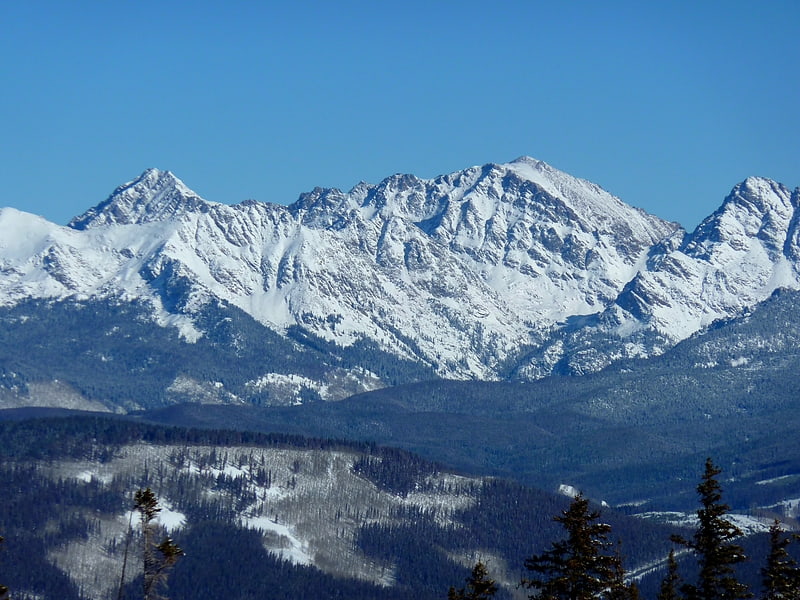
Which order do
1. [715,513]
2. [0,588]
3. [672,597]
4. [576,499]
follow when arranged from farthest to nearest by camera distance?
[672,597] → [715,513] → [576,499] → [0,588]

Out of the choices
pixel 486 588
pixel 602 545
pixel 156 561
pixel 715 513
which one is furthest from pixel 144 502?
pixel 715 513

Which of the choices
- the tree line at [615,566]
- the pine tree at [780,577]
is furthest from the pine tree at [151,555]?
the pine tree at [780,577]

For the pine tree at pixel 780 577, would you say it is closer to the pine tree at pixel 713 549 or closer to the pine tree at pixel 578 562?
the pine tree at pixel 713 549

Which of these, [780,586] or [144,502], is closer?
[144,502]

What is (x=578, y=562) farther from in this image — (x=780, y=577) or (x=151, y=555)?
(x=151, y=555)

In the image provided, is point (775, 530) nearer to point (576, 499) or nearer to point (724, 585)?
point (724, 585)

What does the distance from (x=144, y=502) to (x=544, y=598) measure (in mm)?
19473

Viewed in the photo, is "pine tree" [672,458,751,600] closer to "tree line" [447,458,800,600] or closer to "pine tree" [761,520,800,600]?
"tree line" [447,458,800,600]

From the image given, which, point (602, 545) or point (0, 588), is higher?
point (602, 545)

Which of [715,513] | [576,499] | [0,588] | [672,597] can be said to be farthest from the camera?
[672,597]

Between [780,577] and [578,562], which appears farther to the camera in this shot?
[780,577]

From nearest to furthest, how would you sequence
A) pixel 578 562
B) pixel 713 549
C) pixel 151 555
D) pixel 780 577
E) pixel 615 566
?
pixel 578 562
pixel 151 555
pixel 615 566
pixel 713 549
pixel 780 577

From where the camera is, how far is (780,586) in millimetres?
84250

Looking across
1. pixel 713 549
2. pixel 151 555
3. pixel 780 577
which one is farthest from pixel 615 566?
pixel 151 555
